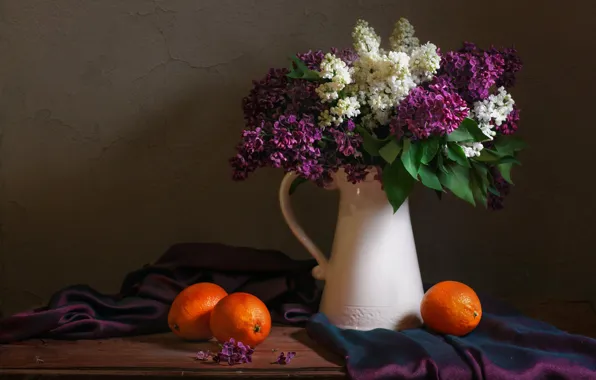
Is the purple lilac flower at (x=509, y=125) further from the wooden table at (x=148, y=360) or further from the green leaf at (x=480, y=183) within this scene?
the wooden table at (x=148, y=360)

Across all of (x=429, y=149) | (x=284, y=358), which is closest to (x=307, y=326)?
(x=284, y=358)

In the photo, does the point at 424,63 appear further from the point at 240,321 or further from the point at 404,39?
the point at 240,321

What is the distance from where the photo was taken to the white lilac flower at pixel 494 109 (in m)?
1.08

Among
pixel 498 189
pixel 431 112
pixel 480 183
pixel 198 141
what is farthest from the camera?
pixel 198 141

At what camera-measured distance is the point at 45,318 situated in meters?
1.14

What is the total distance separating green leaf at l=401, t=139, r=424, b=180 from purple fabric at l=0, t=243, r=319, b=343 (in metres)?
0.34

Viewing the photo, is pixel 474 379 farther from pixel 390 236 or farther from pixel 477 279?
pixel 477 279

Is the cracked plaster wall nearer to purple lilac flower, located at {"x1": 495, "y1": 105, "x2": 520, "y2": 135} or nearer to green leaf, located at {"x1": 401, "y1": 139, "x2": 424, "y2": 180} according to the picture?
purple lilac flower, located at {"x1": 495, "y1": 105, "x2": 520, "y2": 135}

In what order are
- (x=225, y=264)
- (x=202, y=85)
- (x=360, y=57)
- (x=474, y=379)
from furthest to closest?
(x=202, y=85) → (x=225, y=264) → (x=360, y=57) → (x=474, y=379)

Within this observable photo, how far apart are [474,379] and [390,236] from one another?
25 centimetres

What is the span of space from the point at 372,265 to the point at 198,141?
1.63 feet

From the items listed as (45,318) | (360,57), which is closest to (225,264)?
(45,318)

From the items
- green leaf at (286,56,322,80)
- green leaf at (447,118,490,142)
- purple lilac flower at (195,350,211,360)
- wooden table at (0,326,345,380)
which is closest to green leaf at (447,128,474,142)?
green leaf at (447,118,490,142)

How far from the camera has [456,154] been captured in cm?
106
